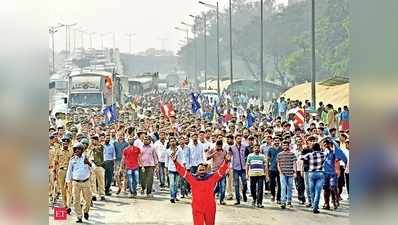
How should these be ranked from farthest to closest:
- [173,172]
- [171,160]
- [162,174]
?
[162,174] → [173,172] → [171,160]

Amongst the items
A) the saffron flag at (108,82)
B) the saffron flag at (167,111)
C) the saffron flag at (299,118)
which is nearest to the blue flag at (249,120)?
the saffron flag at (299,118)

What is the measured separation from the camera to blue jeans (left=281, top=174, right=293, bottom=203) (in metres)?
11.5

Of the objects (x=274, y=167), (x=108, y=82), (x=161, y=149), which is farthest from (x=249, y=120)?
(x=108, y=82)

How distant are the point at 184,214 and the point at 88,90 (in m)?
11.3

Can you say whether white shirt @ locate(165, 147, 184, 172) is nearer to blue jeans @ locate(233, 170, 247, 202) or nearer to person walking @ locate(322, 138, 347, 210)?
blue jeans @ locate(233, 170, 247, 202)

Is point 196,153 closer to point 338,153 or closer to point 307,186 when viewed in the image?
point 307,186

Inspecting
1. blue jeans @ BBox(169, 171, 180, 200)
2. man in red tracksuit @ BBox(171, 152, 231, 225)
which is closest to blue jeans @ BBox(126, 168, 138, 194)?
blue jeans @ BBox(169, 171, 180, 200)

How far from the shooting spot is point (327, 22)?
1025 inches

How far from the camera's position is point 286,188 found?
11.6 meters

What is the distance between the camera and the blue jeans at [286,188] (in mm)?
11538

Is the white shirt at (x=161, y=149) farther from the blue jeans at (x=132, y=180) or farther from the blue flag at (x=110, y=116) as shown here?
the blue flag at (x=110, y=116)

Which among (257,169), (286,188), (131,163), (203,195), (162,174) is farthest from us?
(162,174)

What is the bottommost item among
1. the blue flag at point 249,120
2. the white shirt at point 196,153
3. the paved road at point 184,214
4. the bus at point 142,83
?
the paved road at point 184,214
